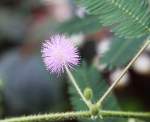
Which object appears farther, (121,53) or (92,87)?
(121,53)

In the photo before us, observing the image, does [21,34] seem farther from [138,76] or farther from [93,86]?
[93,86]

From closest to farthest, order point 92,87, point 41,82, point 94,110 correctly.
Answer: point 94,110, point 92,87, point 41,82

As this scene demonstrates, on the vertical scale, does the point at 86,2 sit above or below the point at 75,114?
above

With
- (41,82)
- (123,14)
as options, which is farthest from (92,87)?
(41,82)

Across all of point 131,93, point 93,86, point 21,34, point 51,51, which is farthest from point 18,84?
point 51,51

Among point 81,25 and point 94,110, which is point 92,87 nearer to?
point 81,25

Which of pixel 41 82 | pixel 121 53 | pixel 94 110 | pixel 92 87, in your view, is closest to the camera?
pixel 94 110

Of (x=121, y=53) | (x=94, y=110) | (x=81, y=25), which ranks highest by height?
(x=81, y=25)
